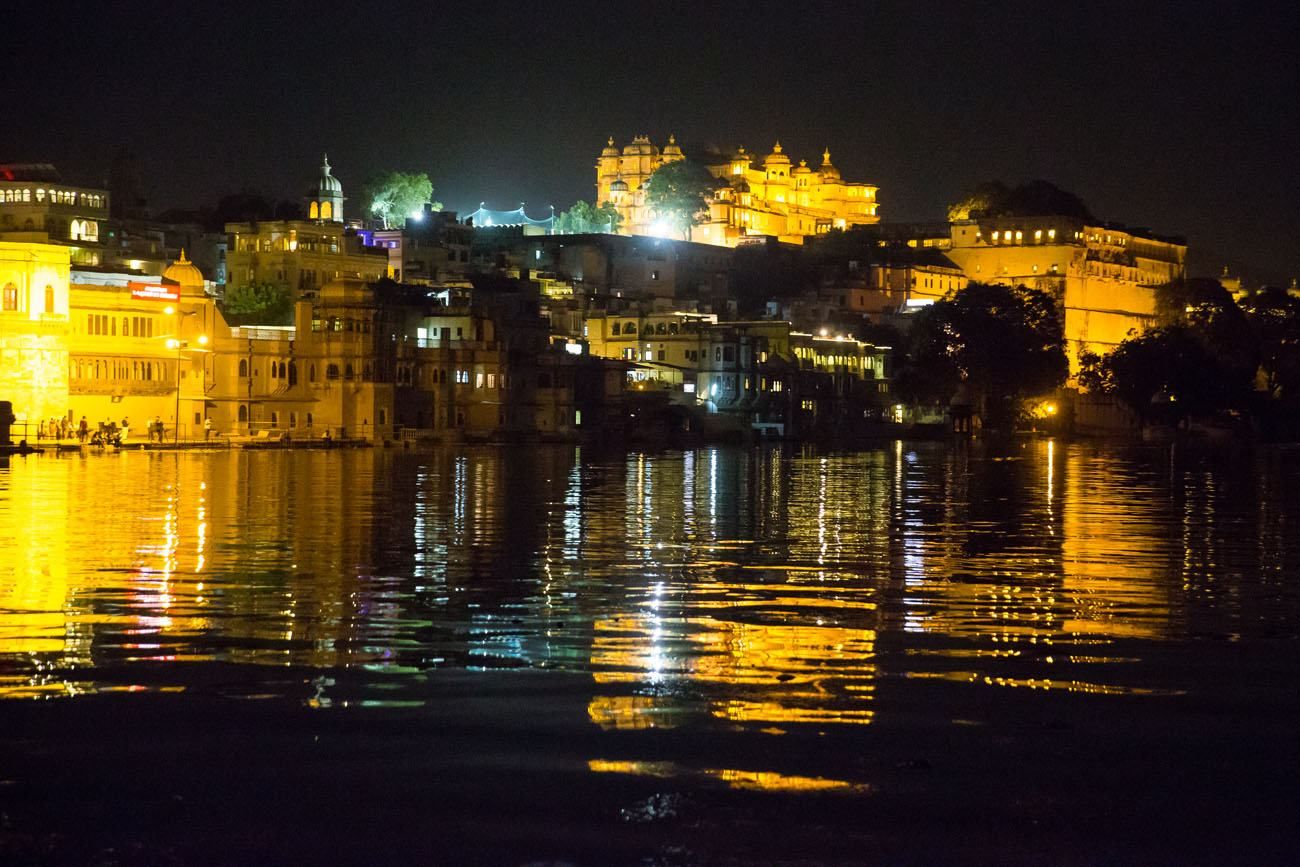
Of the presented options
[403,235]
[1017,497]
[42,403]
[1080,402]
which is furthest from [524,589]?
[1080,402]

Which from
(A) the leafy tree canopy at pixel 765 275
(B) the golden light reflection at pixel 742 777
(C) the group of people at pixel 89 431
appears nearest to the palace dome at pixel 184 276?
(C) the group of people at pixel 89 431

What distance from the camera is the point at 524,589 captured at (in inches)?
850

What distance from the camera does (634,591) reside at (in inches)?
850

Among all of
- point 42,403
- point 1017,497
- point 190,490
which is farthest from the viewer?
point 42,403

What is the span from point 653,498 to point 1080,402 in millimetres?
129875

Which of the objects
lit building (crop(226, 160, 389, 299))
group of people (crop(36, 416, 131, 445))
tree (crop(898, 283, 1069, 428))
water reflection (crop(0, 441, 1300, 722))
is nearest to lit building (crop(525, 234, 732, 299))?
tree (crop(898, 283, 1069, 428))

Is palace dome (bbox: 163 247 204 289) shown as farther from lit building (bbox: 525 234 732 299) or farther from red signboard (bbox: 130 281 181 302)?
lit building (bbox: 525 234 732 299)

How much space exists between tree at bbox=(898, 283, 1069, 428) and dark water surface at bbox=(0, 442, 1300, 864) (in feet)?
375

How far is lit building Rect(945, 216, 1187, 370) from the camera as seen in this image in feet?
616

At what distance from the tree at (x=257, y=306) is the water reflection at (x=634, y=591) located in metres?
68.7

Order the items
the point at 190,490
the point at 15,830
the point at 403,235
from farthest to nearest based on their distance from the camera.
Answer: the point at 403,235 → the point at 190,490 → the point at 15,830

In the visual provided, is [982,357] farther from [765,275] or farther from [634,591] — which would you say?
[634,591]

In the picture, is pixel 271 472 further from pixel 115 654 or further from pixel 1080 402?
pixel 1080 402

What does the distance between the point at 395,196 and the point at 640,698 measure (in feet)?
563
